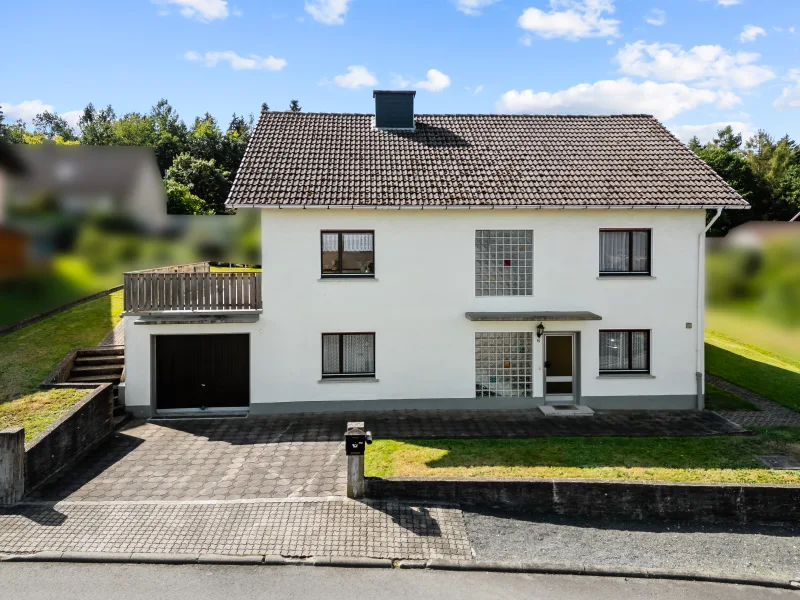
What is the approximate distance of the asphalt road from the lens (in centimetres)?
673

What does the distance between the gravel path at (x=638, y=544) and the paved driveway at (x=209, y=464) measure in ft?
9.00

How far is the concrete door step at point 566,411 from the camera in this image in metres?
13.7

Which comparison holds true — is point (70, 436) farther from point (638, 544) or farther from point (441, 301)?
point (638, 544)

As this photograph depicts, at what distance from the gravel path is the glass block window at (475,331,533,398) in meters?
5.60

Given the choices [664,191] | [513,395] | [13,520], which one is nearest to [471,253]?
[513,395]

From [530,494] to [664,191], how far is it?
9125 mm

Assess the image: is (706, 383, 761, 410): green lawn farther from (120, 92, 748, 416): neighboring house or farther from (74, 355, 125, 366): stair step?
(74, 355, 125, 366): stair step

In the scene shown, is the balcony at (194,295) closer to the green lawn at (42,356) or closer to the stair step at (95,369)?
the stair step at (95,369)

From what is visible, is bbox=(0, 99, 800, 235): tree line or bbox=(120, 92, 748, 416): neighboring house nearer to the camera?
bbox=(120, 92, 748, 416): neighboring house

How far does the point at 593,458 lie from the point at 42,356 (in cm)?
1325

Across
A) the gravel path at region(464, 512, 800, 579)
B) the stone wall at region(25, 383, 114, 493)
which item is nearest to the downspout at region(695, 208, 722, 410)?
the gravel path at region(464, 512, 800, 579)

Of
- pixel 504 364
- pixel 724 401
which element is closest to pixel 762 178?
pixel 724 401

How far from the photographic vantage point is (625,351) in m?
14.4

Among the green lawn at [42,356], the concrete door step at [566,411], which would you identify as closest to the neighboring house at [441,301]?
the concrete door step at [566,411]
